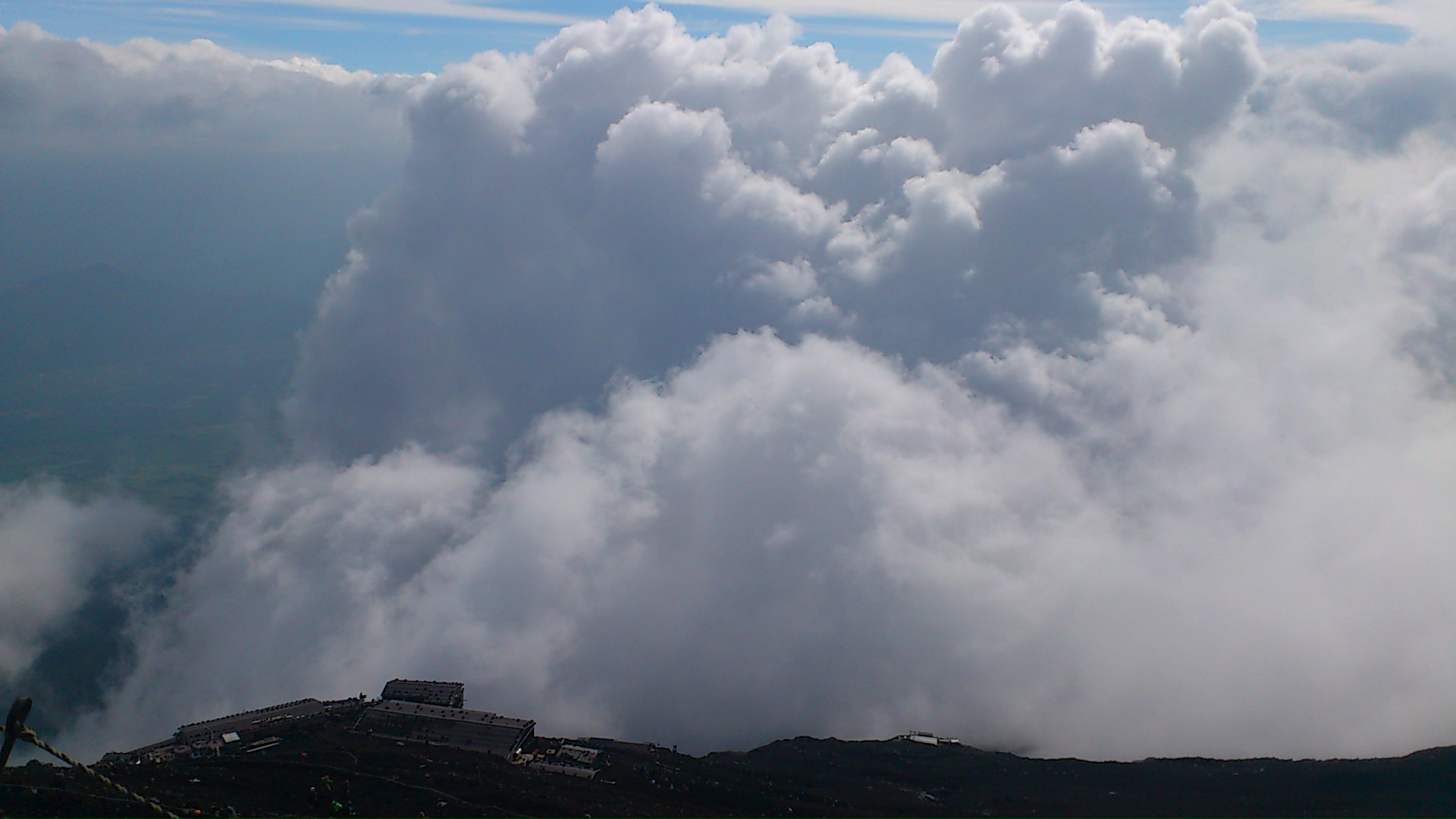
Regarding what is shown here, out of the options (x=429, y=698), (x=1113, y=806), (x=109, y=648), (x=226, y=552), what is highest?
(x=226, y=552)

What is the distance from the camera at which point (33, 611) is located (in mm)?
162875

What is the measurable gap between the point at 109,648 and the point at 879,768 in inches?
5402

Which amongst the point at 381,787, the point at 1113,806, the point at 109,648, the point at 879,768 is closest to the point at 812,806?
the point at 879,768

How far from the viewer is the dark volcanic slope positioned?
60.1 meters

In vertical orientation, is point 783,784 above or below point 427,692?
below

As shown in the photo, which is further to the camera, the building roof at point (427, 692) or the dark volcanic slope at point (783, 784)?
the building roof at point (427, 692)

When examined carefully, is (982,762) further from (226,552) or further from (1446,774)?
(226,552)

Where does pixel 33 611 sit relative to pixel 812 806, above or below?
above

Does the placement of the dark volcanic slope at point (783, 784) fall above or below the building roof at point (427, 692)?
below

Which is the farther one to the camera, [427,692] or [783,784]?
[427,692]

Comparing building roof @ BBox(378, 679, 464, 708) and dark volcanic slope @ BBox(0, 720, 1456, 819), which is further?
building roof @ BBox(378, 679, 464, 708)

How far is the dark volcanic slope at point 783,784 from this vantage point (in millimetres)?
60062

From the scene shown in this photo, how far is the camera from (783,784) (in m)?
78.2

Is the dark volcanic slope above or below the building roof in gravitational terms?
below
